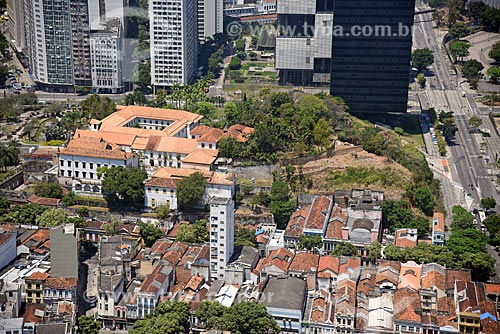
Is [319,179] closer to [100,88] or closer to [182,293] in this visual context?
[182,293]

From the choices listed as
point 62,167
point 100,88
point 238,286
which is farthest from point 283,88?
point 238,286

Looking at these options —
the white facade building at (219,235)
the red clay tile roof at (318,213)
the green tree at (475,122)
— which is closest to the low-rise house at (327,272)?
the red clay tile roof at (318,213)

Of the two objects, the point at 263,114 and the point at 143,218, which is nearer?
the point at 143,218

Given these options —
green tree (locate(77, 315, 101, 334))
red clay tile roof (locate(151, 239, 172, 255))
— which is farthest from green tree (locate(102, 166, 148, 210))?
green tree (locate(77, 315, 101, 334))

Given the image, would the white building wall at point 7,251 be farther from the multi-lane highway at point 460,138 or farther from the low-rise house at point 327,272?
the multi-lane highway at point 460,138

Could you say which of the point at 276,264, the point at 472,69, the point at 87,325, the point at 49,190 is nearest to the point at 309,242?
the point at 276,264
